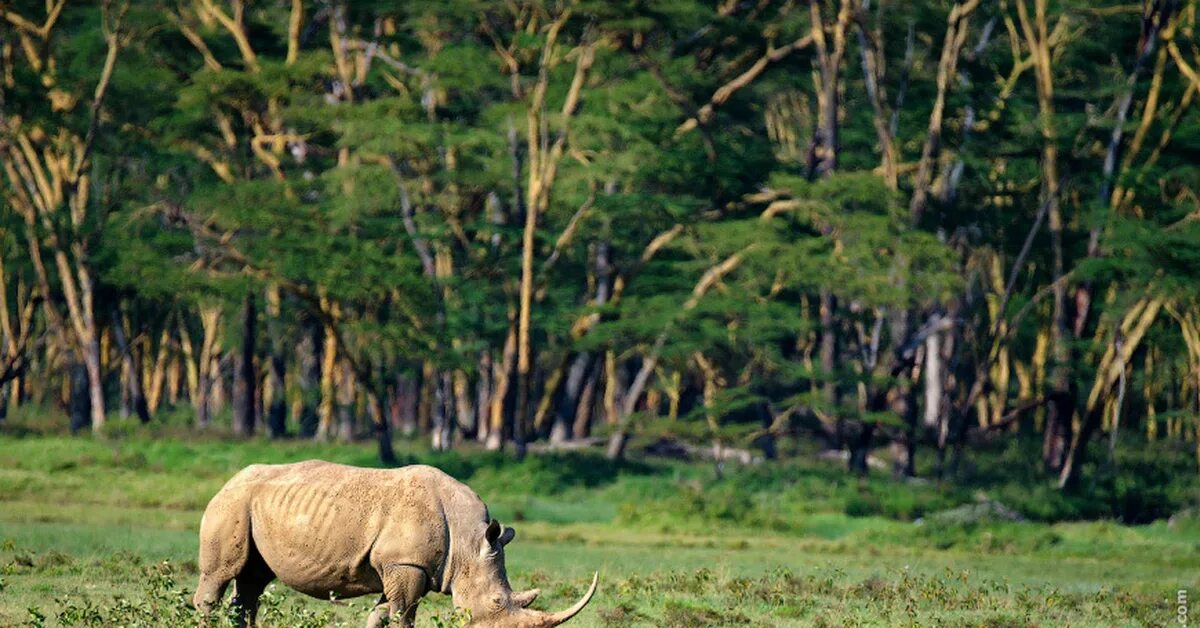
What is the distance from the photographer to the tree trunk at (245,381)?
138 ft

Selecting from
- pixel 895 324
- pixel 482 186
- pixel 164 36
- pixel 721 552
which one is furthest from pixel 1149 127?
pixel 164 36

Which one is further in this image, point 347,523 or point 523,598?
point 347,523

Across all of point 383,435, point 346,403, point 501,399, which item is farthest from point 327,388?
point 383,435

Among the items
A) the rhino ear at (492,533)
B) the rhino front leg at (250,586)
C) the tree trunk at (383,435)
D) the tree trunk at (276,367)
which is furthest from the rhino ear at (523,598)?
the tree trunk at (276,367)

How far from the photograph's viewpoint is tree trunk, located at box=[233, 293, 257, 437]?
41938 mm

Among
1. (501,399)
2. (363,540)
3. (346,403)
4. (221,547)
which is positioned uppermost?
(363,540)

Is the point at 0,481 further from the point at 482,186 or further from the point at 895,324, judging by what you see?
the point at 895,324

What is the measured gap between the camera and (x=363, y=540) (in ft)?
43.5

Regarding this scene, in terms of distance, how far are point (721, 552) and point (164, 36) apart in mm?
21864

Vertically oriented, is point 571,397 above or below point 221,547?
below

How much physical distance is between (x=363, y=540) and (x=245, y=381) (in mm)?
30560

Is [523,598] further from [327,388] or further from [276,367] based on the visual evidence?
[276,367]

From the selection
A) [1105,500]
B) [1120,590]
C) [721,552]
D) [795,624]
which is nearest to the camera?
[795,624]

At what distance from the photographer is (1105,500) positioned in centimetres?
3678
